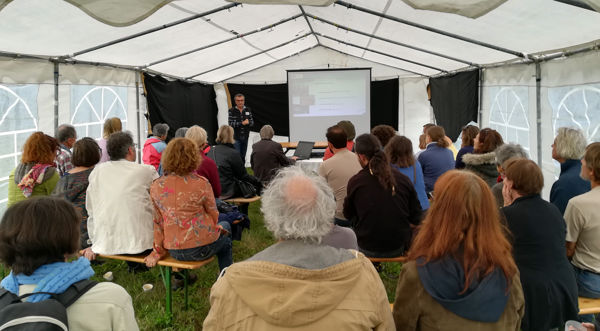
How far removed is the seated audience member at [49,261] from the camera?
111cm

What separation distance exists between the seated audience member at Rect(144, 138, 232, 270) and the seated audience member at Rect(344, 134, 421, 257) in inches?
37.7

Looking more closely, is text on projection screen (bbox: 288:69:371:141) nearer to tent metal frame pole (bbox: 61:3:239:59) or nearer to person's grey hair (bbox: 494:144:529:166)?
tent metal frame pole (bbox: 61:3:239:59)

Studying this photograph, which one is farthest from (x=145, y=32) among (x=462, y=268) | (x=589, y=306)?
(x=589, y=306)

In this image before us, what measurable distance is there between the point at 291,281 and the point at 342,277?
0.15 m

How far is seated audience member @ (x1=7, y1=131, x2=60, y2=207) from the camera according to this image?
3.02 m

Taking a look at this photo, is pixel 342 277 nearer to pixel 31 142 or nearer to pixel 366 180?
pixel 366 180

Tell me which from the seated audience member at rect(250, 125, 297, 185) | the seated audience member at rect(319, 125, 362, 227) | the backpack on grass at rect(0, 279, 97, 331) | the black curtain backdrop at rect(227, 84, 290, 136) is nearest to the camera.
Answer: the backpack on grass at rect(0, 279, 97, 331)

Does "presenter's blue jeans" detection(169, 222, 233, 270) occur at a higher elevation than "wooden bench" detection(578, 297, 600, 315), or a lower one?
higher

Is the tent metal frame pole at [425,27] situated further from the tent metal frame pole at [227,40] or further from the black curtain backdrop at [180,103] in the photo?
the black curtain backdrop at [180,103]

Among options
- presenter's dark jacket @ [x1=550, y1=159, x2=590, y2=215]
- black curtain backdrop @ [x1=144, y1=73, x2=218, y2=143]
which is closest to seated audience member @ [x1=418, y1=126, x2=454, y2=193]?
presenter's dark jacket @ [x1=550, y1=159, x2=590, y2=215]

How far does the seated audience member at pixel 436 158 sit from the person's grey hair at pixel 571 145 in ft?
4.22

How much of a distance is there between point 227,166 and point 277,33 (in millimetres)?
3155

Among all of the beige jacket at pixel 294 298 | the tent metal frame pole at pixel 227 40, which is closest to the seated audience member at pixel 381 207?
the beige jacket at pixel 294 298

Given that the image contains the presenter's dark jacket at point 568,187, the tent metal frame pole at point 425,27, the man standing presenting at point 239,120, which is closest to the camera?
the presenter's dark jacket at point 568,187
